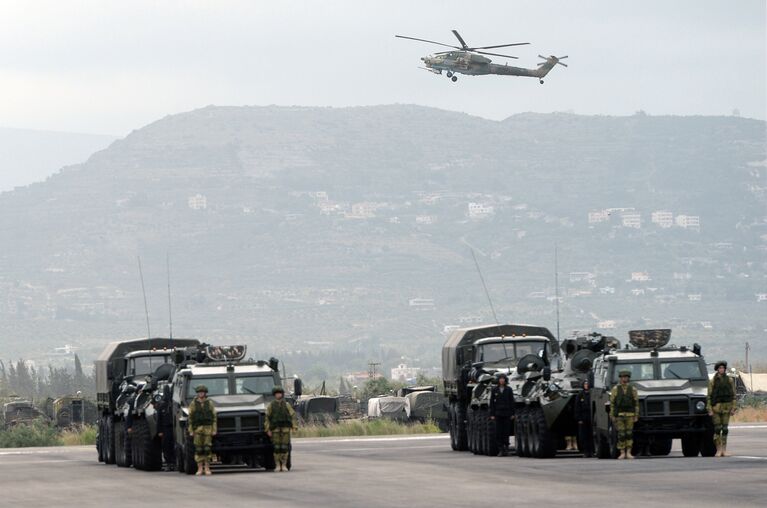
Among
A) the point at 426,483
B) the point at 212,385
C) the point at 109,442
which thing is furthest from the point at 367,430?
the point at 426,483

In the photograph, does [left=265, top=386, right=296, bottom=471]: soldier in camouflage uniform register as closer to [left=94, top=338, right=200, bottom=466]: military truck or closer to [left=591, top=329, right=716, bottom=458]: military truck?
[left=591, top=329, right=716, bottom=458]: military truck

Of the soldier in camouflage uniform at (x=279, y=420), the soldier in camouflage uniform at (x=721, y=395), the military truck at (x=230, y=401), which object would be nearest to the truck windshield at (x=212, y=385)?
the military truck at (x=230, y=401)

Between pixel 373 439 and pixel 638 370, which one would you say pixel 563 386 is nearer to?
pixel 638 370

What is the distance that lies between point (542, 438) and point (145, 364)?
458 inches

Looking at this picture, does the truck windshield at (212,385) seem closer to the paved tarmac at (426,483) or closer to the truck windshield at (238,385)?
the truck windshield at (238,385)

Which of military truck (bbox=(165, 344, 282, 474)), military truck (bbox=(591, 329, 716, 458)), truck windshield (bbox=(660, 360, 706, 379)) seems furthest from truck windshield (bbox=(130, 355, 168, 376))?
truck windshield (bbox=(660, 360, 706, 379))

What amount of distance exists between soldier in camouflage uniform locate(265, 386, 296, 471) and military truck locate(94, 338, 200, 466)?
9.22m

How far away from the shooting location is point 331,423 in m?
73.2

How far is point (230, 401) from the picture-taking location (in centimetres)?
3600

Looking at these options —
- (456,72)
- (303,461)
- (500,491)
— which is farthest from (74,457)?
(456,72)

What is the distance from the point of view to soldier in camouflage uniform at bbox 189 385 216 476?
35031mm

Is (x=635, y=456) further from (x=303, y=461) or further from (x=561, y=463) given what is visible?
(x=303, y=461)

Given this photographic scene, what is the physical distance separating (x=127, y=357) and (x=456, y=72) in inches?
1691

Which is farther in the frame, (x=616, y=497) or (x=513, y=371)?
(x=513, y=371)
